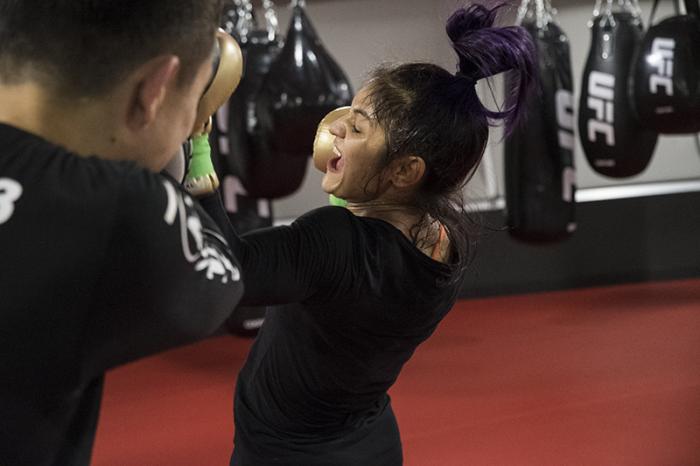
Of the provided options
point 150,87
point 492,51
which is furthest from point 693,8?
point 150,87

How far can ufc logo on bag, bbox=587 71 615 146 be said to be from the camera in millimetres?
3004

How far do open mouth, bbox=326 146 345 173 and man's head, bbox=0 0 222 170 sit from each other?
517 millimetres

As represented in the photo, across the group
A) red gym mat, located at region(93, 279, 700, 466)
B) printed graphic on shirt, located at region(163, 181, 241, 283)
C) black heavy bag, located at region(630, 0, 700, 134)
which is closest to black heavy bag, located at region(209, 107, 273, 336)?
red gym mat, located at region(93, 279, 700, 466)

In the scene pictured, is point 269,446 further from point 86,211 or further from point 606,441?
point 606,441

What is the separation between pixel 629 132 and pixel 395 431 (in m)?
1.95

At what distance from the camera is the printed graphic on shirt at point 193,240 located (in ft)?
2.14

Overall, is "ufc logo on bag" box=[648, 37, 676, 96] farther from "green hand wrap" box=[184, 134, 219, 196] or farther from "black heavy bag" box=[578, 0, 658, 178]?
"green hand wrap" box=[184, 134, 219, 196]

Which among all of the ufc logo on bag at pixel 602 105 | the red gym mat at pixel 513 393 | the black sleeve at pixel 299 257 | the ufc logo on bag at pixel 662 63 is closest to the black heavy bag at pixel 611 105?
the ufc logo on bag at pixel 602 105

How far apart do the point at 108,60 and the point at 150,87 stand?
0.03 meters

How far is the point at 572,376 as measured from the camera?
→ 9.84ft

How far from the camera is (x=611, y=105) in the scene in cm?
301

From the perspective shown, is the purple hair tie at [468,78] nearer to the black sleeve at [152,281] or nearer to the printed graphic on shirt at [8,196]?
the black sleeve at [152,281]

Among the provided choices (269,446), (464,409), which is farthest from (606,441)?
(269,446)

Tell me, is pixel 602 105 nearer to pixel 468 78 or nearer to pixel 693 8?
pixel 693 8
